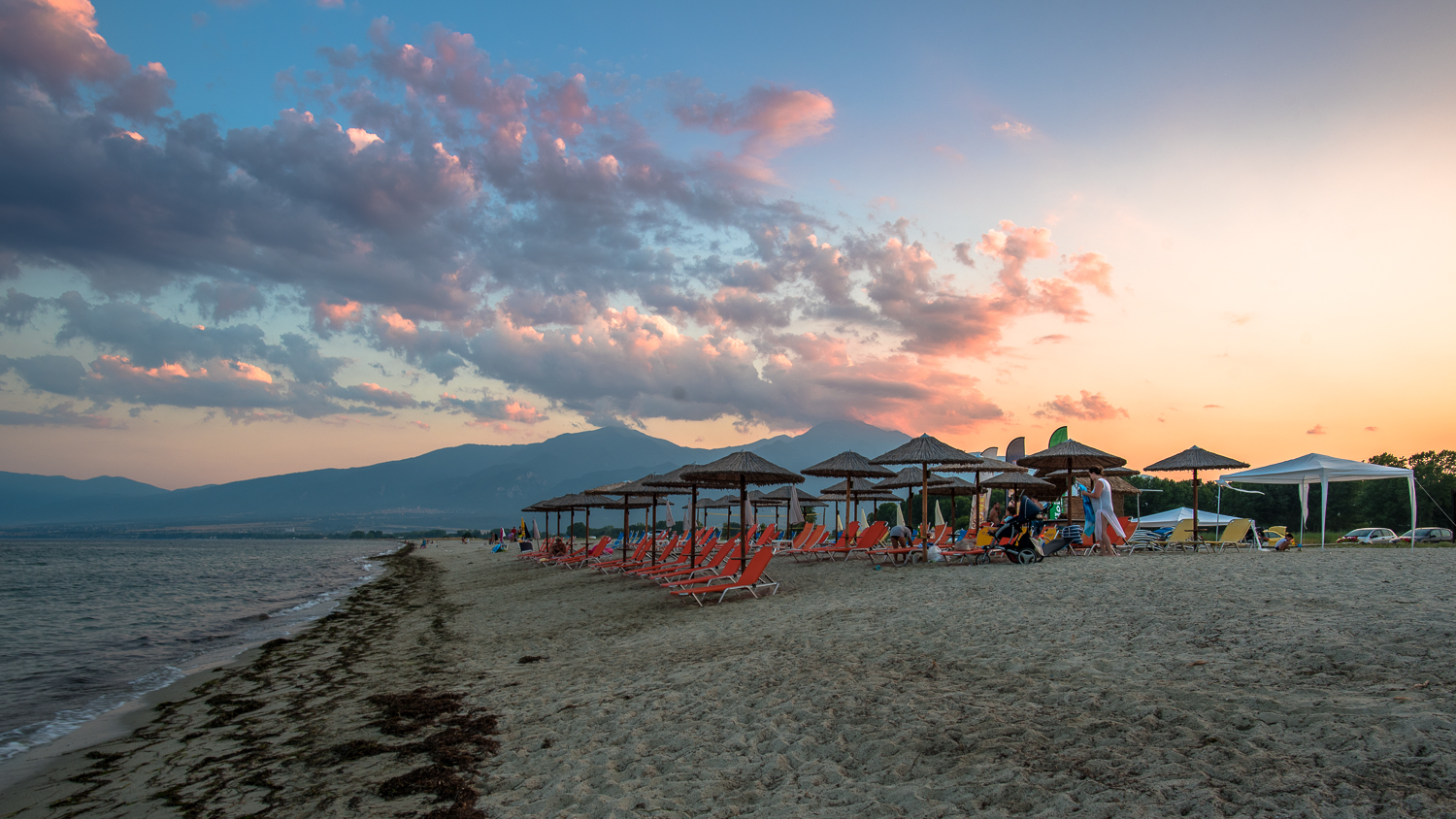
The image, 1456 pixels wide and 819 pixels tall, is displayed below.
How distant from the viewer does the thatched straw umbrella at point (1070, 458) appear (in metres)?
14.3

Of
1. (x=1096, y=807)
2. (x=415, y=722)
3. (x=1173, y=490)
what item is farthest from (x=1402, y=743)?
(x=1173, y=490)

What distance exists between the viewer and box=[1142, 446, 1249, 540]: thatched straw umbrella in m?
14.4

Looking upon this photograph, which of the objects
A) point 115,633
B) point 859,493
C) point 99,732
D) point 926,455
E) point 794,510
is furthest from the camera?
point 859,493

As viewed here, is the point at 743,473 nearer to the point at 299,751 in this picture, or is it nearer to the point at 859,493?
the point at 299,751

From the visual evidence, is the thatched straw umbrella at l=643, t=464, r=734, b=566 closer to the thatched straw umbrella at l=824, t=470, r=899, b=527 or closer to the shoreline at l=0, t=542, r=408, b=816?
the thatched straw umbrella at l=824, t=470, r=899, b=527

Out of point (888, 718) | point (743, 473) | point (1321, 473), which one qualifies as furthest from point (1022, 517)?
point (1321, 473)

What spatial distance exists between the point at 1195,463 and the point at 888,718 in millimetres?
13817

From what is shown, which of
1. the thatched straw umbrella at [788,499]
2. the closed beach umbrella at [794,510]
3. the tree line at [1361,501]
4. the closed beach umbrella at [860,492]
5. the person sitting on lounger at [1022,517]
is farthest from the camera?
the tree line at [1361,501]

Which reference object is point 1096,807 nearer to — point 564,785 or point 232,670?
point 564,785

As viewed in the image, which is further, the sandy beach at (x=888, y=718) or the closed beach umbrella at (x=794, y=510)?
the closed beach umbrella at (x=794, y=510)

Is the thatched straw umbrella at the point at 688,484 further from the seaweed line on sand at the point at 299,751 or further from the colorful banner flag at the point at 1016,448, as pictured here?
the colorful banner flag at the point at 1016,448

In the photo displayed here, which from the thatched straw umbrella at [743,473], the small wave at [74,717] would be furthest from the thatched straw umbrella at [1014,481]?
the small wave at [74,717]

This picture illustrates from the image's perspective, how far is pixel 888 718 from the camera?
162 inches

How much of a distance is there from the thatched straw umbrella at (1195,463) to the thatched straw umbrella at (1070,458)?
3.21ft
